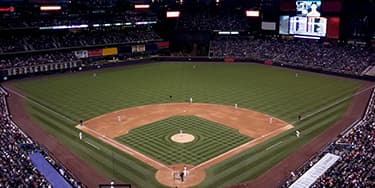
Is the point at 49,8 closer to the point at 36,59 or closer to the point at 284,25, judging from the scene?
the point at 36,59

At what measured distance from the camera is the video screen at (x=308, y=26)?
74438 millimetres

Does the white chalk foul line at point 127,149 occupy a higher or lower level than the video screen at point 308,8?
Result: lower

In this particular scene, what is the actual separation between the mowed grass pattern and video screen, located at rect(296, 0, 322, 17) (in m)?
46.0

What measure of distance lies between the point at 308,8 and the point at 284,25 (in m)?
7.50

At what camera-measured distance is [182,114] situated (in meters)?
43.6

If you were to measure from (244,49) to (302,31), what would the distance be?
1391 cm

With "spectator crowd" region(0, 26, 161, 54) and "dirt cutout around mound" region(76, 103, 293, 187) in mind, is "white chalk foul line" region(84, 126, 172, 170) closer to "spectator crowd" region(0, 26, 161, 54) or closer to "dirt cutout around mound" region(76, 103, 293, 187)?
"dirt cutout around mound" region(76, 103, 293, 187)

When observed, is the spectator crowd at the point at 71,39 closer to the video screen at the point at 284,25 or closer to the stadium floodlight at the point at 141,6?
the stadium floodlight at the point at 141,6

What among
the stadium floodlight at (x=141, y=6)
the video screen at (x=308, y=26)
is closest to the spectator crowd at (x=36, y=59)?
the stadium floodlight at (x=141, y=6)

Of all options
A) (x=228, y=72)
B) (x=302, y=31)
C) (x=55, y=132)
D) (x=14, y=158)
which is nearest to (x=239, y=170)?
(x=14, y=158)

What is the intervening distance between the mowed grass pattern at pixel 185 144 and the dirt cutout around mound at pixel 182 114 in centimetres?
79

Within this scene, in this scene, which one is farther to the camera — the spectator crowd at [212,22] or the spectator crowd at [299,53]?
the spectator crowd at [212,22]

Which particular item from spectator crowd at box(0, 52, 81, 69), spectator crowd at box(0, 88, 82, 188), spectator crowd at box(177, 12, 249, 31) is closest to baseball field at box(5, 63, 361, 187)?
spectator crowd at box(0, 88, 82, 188)

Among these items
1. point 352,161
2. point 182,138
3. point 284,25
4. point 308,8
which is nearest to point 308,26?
point 308,8
